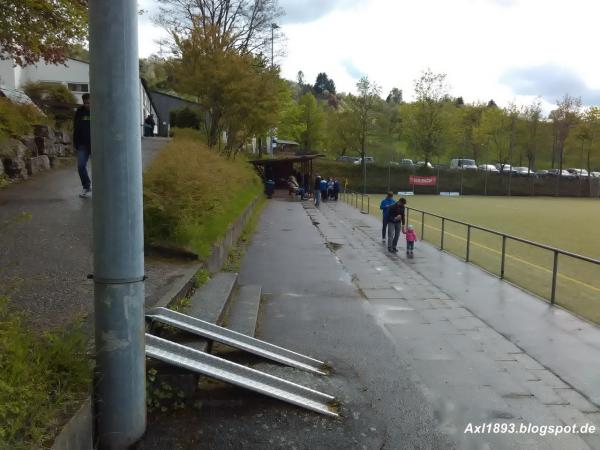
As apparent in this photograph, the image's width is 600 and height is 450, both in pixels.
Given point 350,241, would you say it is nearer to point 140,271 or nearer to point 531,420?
point 531,420

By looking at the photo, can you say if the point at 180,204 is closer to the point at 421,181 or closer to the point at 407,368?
the point at 407,368

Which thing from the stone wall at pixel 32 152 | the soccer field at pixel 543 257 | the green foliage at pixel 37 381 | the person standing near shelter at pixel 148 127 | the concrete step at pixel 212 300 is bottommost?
the soccer field at pixel 543 257

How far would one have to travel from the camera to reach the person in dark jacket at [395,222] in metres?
14.6

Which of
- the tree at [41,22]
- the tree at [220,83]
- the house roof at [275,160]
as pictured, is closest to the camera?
the tree at [41,22]

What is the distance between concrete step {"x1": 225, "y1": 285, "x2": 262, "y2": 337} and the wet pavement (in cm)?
88

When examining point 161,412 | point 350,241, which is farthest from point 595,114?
point 161,412

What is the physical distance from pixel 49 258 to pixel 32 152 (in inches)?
404

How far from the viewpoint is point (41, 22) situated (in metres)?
10.8

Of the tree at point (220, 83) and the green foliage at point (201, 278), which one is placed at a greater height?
the tree at point (220, 83)

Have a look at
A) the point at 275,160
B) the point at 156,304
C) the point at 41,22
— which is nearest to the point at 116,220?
the point at 156,304

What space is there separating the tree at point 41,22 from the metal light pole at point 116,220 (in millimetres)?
7941

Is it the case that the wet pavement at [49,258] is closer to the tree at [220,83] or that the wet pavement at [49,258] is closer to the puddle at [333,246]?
the puddle at [333,246]

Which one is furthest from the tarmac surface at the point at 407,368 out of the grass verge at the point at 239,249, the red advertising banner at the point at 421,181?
the red advertising banner at the point at 421,181

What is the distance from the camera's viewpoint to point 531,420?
433cm
